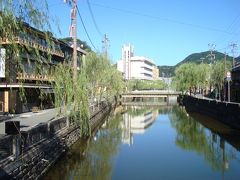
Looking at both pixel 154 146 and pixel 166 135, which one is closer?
pixel 154 146

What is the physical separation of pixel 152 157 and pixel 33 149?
9.19 metres

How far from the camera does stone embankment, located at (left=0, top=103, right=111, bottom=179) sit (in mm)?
12961

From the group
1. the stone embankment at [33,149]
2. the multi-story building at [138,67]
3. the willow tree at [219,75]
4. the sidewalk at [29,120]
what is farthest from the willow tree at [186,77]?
the multi-story building at [138,67]

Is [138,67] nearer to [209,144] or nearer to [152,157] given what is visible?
[209,144]

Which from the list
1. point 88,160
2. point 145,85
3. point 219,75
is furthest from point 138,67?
point 88,160

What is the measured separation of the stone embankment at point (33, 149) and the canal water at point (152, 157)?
0.63 meters

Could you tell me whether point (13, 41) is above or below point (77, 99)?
above

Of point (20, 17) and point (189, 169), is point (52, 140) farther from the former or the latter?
point (20, 17)

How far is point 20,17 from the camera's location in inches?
342

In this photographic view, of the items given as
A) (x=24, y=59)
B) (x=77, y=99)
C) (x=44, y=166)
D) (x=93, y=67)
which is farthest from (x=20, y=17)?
(x=93, y=67)

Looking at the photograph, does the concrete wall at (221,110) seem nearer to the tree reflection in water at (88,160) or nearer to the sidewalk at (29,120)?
the tree reflection in water at (88,160)

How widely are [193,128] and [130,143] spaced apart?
44.1 feet

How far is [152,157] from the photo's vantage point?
913 inches

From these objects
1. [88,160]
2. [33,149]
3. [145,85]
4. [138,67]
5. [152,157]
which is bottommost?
[152,157]
